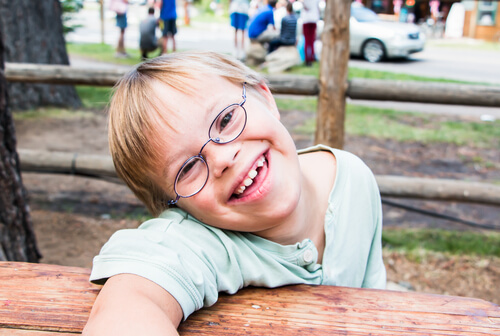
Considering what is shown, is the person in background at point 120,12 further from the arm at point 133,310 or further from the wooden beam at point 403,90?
the arm at point 133,310

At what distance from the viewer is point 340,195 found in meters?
1.34

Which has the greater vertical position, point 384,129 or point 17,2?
point 17,2

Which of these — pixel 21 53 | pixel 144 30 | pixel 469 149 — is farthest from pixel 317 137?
pixel 144 30

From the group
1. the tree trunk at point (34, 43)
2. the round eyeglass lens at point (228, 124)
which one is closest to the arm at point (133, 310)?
the round eyeglass lens at point (228, 124)

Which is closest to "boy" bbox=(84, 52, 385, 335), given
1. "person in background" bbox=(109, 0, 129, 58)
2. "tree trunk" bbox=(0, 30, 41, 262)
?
"tree trunk" bbox=(0, 30, 41, 262)

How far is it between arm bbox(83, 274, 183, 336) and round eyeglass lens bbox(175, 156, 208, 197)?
223 mm

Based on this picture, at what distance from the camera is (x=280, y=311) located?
1.03m

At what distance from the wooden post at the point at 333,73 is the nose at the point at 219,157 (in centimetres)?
212

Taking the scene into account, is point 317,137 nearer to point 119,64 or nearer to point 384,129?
point 384,129

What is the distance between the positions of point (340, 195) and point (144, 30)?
9302 mm

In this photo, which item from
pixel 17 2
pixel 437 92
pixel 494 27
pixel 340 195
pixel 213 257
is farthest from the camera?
pixel 494 27

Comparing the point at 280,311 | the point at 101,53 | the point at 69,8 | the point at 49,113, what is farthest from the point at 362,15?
the point at 280,311

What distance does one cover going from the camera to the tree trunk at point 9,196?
1948mm

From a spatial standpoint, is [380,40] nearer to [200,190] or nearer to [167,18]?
[167,18]
